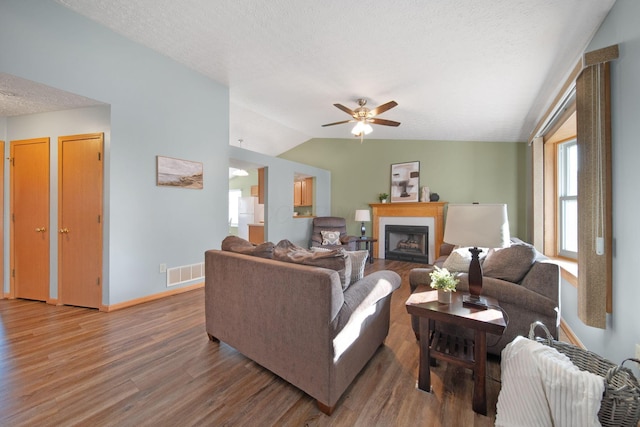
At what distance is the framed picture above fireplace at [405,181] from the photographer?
593 cm

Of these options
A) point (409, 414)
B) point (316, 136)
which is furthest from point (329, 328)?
point (316, 136)

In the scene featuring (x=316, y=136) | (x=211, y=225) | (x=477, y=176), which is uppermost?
(x=316, y=136)

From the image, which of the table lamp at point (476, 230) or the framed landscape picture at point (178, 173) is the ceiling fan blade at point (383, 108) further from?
the framed landscape picture at point (178, 173)

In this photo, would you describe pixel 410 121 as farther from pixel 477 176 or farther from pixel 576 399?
pixel 576 399

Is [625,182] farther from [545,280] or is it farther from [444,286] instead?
[444,286]

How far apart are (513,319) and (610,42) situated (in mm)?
2046

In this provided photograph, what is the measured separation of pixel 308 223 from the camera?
21.5 feet

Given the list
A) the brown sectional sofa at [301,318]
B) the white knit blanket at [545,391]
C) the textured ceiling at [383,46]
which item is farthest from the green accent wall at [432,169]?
the white knit blanket at [545,391]

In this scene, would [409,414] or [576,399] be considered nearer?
[576,399]

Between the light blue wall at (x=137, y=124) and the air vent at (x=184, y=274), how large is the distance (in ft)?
0.26

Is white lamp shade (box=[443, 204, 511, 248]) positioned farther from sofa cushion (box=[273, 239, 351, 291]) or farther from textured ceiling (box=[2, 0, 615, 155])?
textured ceiling (box=[2, 0, 615, 155])

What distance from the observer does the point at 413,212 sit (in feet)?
19.3

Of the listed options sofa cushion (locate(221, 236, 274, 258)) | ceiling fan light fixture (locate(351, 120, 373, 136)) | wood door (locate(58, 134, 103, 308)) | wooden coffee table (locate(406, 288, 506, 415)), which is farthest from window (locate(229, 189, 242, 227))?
wooden coffee table (locate(406, 288, 506, 415))

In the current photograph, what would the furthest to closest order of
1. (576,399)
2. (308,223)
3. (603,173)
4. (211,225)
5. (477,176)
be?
(308,223), (477,176), (211,225), (603,173), (576,399)
